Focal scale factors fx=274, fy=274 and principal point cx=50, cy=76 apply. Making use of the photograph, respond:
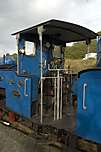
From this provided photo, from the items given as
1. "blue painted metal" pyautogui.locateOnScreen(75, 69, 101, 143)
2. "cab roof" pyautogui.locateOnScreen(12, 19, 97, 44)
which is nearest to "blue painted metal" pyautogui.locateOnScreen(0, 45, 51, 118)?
"cab roof" pyautogui.locateOnScreen(12, 19, 97, 44)

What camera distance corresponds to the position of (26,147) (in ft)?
22.4

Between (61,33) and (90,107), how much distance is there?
12.8 ft

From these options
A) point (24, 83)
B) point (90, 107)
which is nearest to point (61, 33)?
point (24, 83)

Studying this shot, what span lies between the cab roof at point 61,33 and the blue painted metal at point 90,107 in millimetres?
2536

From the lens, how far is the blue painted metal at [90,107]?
187 inches

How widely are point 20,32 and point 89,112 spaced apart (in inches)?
146

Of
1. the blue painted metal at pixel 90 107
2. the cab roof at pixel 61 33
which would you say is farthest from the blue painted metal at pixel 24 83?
the blue painted metal at pixel 90 107

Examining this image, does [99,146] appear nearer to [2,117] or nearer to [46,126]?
[46,126]

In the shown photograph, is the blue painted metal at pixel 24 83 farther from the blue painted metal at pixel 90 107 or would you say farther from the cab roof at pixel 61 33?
the blue painted metal at pixel 90 107

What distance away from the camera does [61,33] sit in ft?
27.3

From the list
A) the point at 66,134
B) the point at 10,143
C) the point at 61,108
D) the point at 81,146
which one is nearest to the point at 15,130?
the point at 10,143

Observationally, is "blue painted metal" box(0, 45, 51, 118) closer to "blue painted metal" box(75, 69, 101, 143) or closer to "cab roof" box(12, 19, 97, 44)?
"cab roof" box(12, 19, 97, 44)

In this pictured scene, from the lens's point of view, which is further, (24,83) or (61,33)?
(61,33)

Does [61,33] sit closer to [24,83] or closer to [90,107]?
[24,83]
